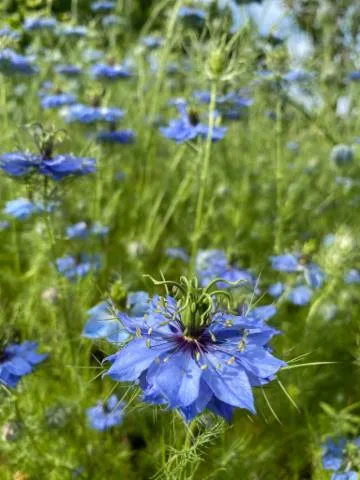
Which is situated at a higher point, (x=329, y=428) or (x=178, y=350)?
(x=178, y=350)

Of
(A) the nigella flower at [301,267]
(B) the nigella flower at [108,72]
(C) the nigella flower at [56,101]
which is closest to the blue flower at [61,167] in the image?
(A) the nigella flower at [301,267]

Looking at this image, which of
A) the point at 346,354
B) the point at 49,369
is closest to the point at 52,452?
the point at 49,369

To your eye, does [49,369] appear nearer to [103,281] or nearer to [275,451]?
[103,281]

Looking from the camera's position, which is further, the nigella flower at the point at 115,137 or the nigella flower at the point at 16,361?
the nigella flower at the point at 115,137

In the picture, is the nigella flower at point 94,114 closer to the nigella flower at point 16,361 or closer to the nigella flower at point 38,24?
the nigella flower at point 38,24

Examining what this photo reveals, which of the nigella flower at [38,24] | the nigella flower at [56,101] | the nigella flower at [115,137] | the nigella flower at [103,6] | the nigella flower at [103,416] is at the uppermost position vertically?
the nigella flower at [103,6]

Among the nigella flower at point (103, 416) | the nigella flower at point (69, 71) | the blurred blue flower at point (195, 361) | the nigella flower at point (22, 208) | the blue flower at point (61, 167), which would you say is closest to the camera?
the blurred blue flower at point (195, 361)
